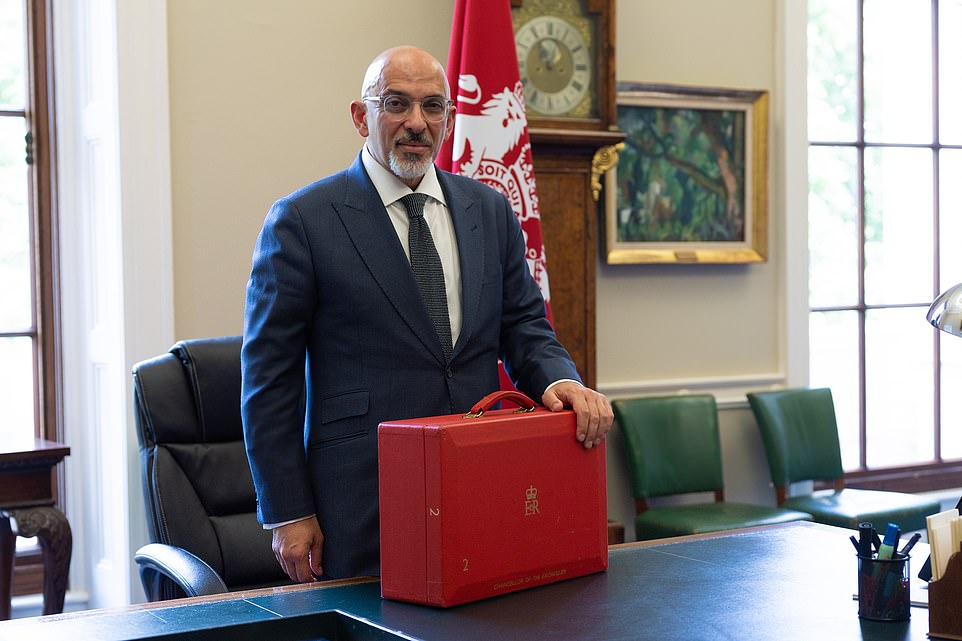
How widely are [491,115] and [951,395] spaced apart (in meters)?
2.95

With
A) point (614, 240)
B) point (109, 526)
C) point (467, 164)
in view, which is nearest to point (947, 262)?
point (614, 240)

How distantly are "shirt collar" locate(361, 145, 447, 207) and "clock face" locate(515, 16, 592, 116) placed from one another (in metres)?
1.77

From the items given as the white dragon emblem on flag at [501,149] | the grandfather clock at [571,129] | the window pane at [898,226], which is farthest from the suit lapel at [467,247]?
the window pane at [898,226]

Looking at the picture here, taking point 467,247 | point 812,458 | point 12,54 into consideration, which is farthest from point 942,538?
point 12,54

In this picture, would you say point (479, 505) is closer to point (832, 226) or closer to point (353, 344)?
point (353, 344)

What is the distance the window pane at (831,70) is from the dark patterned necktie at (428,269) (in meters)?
3.23

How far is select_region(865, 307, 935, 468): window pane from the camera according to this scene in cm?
536

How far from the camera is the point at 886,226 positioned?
17.6 ft

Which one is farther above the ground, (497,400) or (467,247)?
(467,247)

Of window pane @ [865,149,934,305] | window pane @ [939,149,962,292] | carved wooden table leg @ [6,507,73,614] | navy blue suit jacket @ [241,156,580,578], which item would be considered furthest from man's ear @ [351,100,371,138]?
window pane @ [939,149,962,292]

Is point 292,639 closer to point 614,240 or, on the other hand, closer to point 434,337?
point 434,337

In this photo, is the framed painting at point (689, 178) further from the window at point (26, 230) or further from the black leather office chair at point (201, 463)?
the window at point (26, 230)

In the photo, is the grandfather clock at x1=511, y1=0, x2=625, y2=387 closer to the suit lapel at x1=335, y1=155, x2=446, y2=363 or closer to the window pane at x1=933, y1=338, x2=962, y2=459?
the suit lapel at x1=335, y1=155, x2=446, y2=363

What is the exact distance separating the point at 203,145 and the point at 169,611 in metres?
2.22
